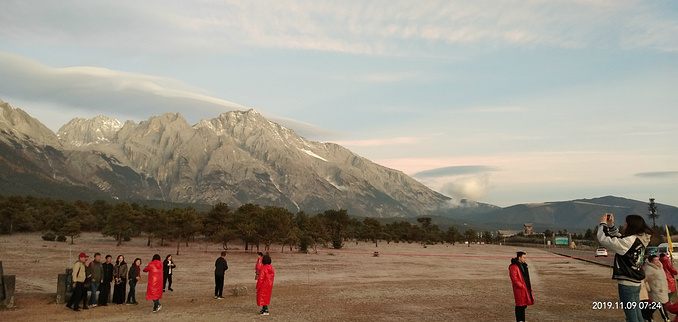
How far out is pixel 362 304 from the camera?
57.9 feet

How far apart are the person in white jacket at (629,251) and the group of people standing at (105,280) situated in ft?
45.1

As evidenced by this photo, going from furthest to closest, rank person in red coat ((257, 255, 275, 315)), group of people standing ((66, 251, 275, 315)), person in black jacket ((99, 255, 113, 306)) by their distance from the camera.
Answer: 1. person in black jacket ((99, 255, 113, 306))
2. group of people standing ((66, 251, 275, 315))
3. person in red coat ((257, 255, 275, 315))

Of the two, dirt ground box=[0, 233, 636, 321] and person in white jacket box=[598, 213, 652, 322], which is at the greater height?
person in white jacket box=[598, 213, 652, 322]

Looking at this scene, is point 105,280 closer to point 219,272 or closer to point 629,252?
point 219,272

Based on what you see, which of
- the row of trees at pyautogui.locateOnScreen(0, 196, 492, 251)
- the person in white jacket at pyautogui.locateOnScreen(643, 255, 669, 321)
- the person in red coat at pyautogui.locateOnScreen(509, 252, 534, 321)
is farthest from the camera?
the row of trees at pyautogui.locateOnScreen(0, 196, 492, 251)

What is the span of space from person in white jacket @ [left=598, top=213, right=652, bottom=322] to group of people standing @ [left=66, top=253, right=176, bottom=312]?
13737 millimetres

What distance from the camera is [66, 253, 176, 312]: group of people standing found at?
627 inches

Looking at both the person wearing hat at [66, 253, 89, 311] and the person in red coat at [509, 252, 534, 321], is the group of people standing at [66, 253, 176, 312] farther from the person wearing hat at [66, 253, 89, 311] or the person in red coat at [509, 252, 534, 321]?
the person in red coat at [509, 252, 534, 321]

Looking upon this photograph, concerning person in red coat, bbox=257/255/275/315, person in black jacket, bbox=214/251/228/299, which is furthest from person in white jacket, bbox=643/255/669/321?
person in black jacket, bbox=214/251/228/299

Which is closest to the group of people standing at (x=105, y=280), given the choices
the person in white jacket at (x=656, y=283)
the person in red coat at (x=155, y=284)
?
the person in red coat at (x=155, y=284)

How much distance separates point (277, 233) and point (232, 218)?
7783 millimetres

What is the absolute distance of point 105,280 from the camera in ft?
56.4

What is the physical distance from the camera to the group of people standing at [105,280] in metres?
15.9

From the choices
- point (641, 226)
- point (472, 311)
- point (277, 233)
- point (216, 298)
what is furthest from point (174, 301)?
point (277, 233)
